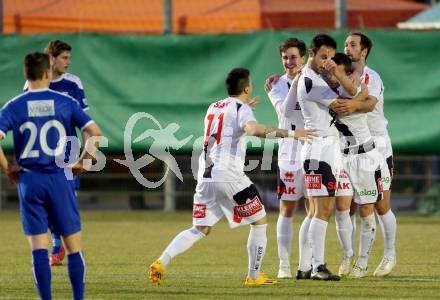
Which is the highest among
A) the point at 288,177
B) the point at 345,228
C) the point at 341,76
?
the point at 341,76

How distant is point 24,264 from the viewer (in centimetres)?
1333

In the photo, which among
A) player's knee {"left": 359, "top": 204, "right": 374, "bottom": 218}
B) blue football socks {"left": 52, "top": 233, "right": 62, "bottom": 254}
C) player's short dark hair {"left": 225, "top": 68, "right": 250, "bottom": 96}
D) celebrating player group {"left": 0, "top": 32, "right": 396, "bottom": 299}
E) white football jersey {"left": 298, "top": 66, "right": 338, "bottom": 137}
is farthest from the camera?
blue football socks {"left": 52, "top": 233, "right": 62, "bottom": 254}

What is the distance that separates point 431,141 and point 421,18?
421 centimetres

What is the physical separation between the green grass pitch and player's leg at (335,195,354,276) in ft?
0.87

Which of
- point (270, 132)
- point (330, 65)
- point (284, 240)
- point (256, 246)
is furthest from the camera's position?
point (284, 240)

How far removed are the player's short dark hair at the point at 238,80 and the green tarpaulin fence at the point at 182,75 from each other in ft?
25.5

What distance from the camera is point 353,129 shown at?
12.0 meters

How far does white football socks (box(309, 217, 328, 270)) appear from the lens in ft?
37.5

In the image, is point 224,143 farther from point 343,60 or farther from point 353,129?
point 353,129

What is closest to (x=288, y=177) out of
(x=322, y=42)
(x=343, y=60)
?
(x=343, y=60)

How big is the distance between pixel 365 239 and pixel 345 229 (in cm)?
40

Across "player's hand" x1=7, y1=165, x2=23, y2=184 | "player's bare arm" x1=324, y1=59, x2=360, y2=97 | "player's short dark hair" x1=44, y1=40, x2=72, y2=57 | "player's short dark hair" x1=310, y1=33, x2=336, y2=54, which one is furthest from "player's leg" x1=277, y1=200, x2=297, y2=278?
"player's hand" x1=7, y1=165, x2=23, y2=184

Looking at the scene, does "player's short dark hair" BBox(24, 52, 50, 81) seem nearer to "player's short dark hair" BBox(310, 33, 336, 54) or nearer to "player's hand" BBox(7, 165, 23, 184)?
"player's hand" BBox(7, 165, 23, 184)

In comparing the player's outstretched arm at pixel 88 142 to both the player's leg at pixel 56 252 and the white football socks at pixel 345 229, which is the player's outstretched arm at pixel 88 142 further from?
the player's leg at pixel 56 252
